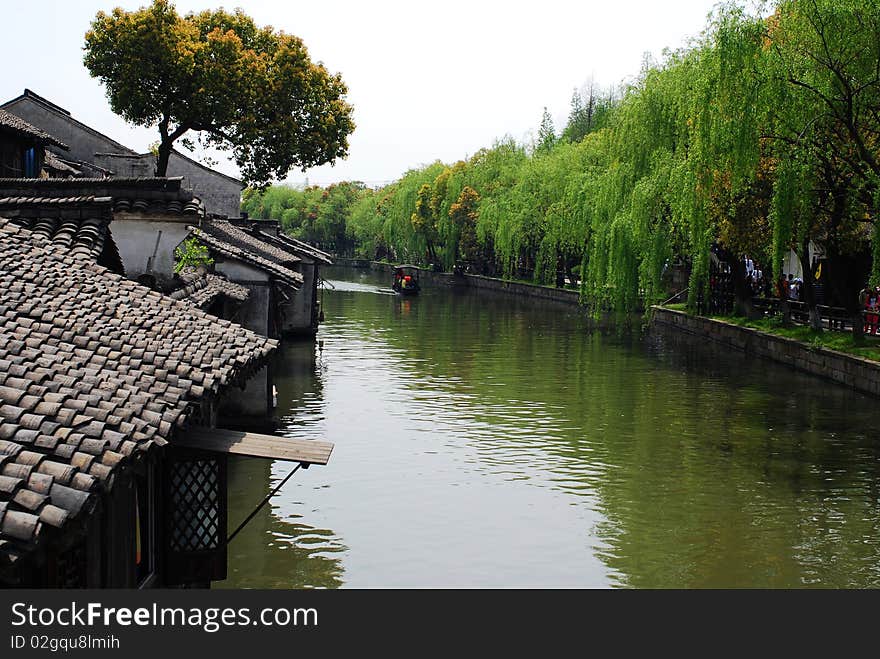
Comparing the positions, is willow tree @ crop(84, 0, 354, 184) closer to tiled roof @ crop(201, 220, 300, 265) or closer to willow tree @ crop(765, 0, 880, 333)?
tiled roof @ crop(201, 220, 300, 265)

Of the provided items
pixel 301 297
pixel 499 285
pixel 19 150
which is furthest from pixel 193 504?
pixel 499 285

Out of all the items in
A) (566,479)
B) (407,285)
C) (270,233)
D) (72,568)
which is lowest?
(566,479)

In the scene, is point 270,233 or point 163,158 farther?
point 270,233

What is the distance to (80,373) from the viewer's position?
7441 millimetres

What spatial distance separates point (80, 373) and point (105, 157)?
31975 mm

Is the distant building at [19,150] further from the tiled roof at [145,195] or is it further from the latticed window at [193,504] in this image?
the latticed window at [193,504]

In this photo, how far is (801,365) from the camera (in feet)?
104

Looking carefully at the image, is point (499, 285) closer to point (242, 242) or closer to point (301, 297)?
point (301, 297)

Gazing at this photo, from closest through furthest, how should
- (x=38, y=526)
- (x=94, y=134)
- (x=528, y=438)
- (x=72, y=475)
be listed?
(x=38, y=526), (x=72, y=475), (x=528, y=438), (x=94, y=134)

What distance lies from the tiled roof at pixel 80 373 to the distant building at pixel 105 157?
26.1 metres

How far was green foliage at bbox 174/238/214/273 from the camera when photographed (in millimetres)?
19566

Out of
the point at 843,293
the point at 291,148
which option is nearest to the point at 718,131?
the point at 843,293

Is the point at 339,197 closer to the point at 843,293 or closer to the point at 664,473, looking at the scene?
the point at 843,293

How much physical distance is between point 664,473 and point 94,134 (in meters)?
26.3
